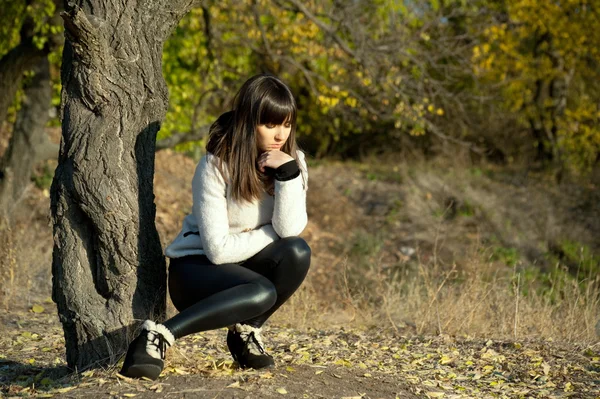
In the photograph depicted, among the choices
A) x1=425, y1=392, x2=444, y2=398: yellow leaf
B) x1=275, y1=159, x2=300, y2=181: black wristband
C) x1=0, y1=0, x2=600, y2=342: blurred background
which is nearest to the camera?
x1=275, y1=159, x2=300, y2=181: black wristband

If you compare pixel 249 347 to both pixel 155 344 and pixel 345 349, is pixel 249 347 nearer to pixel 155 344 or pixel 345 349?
pixel 155 344

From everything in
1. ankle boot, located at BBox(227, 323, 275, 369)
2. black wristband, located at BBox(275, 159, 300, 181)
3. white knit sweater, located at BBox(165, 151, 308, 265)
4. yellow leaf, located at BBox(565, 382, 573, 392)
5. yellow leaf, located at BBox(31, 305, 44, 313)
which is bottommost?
yellow leaf, located at BBox(31, 305, 44, 313)

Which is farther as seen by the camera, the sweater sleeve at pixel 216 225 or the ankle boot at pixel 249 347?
the ankle boot at pixel 249 347

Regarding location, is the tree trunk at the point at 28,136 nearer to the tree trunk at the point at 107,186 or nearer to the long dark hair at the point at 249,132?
the tree trunk at the point at 107,186

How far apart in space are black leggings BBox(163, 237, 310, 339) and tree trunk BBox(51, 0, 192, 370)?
0.24 metres

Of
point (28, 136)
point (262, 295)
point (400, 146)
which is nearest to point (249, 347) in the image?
point (262, 295)

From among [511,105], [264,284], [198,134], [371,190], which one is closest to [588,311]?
[264,284]

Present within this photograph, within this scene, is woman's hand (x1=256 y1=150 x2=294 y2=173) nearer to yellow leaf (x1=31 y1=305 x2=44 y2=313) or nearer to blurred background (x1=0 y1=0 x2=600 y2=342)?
blurred background (x1=0 y1=0 x2=600 y2=342)

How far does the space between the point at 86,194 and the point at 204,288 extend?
2.13ft

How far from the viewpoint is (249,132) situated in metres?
3.29

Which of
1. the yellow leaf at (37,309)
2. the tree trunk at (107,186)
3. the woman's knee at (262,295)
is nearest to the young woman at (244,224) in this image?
the woman's knee at (262,295)

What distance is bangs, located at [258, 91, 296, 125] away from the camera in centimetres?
327

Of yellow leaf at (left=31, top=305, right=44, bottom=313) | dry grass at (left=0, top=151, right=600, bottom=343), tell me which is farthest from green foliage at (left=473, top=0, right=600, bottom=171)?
yellow leaf at (left=31, top=305, right=44, bottom=313)

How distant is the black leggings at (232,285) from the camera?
3.09 metres
